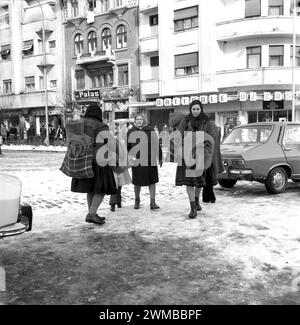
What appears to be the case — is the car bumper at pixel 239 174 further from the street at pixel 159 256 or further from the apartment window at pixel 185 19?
the apartment window at pixel 185 19

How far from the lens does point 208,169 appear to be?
784 cm

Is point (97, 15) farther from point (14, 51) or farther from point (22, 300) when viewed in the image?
point (22, 300)

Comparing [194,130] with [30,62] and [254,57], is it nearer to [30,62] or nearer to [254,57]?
[254,57]

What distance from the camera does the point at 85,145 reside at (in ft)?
20.7

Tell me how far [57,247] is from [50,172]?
8.70m

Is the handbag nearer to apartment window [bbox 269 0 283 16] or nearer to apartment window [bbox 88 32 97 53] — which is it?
apartment window [bbox 269 0 283 16]

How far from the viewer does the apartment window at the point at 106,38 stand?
3766 centimetres

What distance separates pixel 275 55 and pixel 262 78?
2129mm

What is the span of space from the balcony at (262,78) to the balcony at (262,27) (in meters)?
2.24

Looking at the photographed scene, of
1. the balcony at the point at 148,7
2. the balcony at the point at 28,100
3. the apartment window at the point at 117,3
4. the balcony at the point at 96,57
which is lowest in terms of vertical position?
the balcony at the point at 28,100

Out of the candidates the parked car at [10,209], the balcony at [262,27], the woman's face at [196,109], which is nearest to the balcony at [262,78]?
the balcony at [262,27]

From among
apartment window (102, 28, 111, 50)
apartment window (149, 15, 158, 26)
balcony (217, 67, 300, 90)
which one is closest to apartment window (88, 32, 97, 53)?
apartment window (102, 28, 111, 50)

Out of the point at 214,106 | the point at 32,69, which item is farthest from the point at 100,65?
the point at 214,106

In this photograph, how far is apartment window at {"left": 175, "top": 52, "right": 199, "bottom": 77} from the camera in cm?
3247
